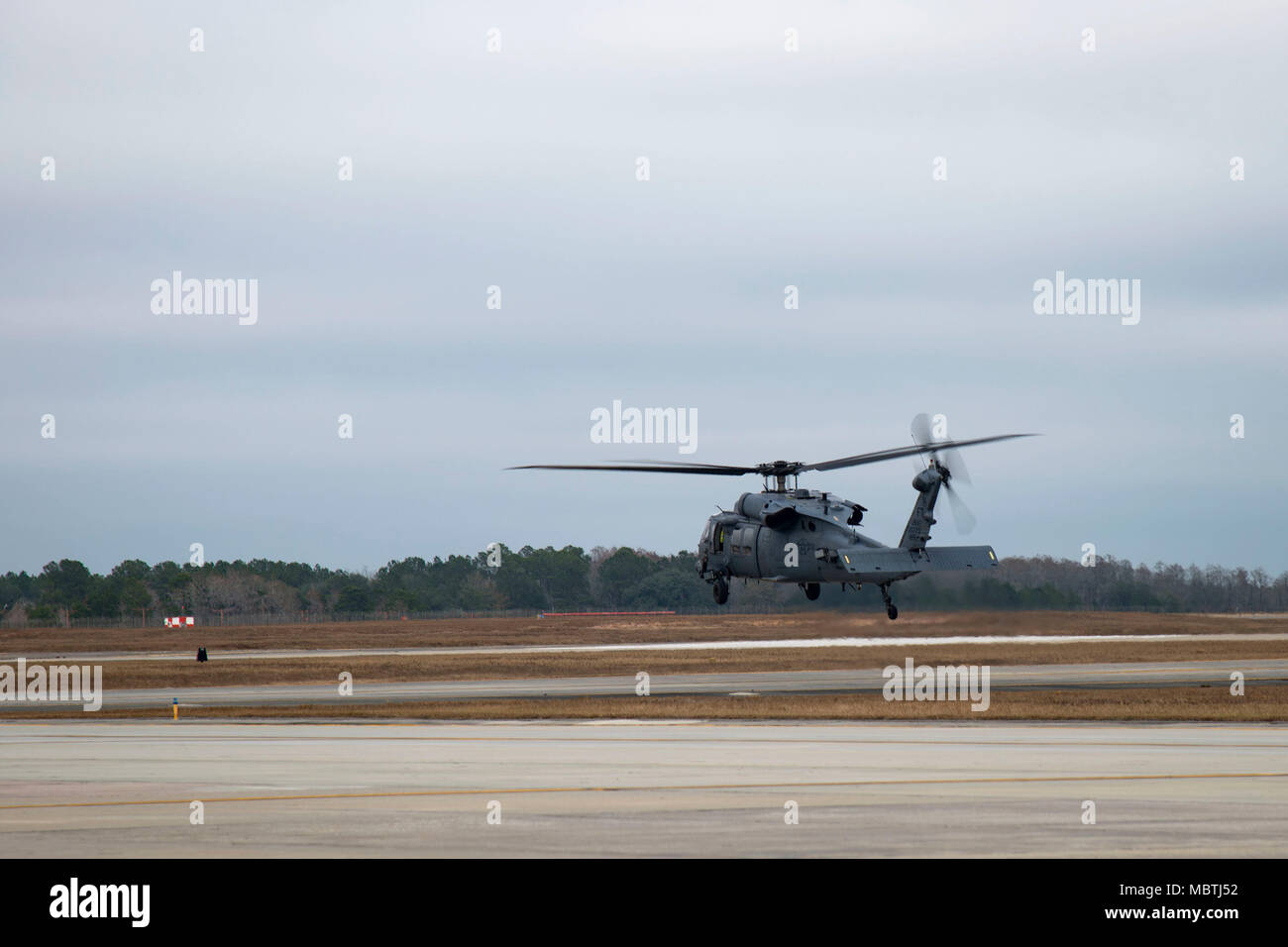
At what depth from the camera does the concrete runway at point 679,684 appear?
2130 inches

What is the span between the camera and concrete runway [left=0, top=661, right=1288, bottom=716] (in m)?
54.1

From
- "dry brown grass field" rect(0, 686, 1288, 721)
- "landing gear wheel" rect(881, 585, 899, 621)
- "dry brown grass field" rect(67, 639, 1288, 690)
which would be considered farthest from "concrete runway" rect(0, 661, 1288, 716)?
"dry brown grass field" rect(67, 639, 1288, 690)

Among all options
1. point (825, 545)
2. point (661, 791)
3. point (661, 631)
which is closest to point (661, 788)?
point (661, 791)

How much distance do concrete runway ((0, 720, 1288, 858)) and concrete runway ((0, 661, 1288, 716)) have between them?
1550 centimetres

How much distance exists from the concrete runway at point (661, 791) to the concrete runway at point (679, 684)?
50.8ft

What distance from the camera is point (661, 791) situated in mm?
24672

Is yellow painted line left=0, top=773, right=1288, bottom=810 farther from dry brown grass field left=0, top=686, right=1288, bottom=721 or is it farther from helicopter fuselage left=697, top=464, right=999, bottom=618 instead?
helicopter fuselage left=697, top=464, right=999, bottom=618

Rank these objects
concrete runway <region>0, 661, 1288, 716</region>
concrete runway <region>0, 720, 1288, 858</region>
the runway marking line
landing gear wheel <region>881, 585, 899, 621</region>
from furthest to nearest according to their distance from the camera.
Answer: landing gear wheel <region>881, 585, 899, 621</region>, concrete runway <region>0, 661, 1288, 716</region>, the runway marking line, concrete runway <region>0, 720, 1288, 858</region>

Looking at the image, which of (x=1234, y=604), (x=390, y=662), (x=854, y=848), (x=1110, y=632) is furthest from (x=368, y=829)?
Answer: (x=1234, y=604)

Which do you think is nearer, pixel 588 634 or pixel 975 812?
pixel 975 812
